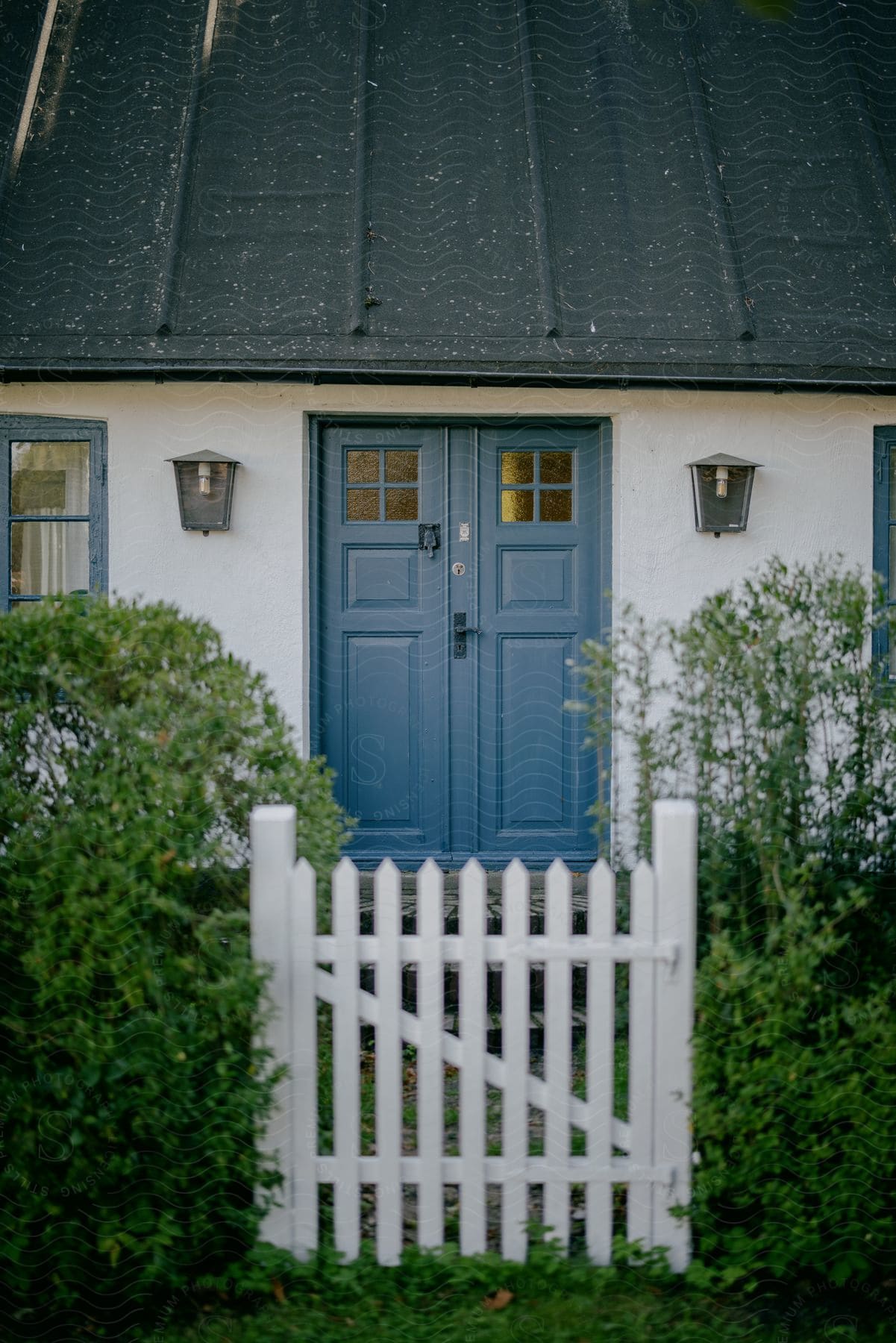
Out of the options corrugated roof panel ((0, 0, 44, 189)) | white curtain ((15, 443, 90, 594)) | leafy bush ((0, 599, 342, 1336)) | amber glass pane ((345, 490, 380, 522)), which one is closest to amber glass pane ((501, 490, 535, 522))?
amber glass pane ((345, 490, 380, 522))

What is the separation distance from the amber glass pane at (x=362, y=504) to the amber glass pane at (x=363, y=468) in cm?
6

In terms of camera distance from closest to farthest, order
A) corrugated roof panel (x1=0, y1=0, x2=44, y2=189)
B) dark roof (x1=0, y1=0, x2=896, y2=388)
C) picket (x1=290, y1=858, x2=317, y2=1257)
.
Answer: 1. picket (x1=290, y1=858, x2=317, y2=1257)
2. dark roof (x1=0, y1=0, x2=896, y2=388)
3. corrugated roof panel (x1=0, y1=0, x2=44, y2=189)

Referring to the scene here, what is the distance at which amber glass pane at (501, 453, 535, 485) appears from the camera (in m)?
5.85

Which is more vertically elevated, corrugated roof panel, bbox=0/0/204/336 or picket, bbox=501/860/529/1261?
corrugated roof panel, bbox=0/0/204/336

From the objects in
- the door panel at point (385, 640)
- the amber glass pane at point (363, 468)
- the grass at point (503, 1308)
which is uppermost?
the amber glass pane at point (363, 468)

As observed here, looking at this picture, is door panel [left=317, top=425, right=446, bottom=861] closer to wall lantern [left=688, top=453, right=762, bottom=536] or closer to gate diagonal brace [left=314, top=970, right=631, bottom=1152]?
wall lantern [left=688, top=453, right=762, bottom=536]

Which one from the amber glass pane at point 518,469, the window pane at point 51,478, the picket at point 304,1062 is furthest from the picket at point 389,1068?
the window pane at point 51,478

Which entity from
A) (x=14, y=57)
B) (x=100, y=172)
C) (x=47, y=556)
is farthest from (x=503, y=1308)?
(x=14, y=57)

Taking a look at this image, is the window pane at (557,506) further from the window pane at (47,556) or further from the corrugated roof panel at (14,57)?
the corrugated roof panel at (14,57)

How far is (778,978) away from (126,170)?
5.22 metres

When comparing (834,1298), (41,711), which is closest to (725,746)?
(834,1298)

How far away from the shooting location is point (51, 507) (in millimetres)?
5691

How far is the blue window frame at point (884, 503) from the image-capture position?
5.70 meters

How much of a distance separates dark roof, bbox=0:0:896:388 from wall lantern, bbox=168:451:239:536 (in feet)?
1.56
